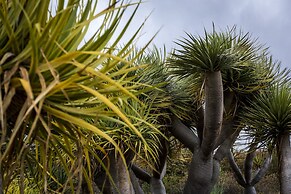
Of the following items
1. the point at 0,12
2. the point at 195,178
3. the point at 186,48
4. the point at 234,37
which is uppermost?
the point at 234,37

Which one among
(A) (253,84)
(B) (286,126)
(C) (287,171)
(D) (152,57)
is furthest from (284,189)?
(D) (152,57)

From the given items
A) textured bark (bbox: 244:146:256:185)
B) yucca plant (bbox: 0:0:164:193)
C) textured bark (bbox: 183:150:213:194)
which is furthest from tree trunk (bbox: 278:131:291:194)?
yucca plant (bbox: 0:0:164:193)

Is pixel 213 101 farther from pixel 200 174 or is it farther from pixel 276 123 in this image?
pixel 200 174

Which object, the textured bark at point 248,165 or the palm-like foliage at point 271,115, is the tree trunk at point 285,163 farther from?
the textured bark at point 248,165

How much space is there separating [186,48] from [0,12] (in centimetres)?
587

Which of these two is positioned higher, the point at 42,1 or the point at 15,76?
the point at 42,1

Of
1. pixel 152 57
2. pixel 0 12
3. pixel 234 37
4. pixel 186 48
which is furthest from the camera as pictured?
pixel 152 57

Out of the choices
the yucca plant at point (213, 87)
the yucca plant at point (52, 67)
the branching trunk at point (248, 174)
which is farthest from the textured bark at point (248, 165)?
the yucca plant at point (52, 67)

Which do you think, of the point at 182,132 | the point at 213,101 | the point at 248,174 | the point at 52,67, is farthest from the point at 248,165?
the point at 52,67

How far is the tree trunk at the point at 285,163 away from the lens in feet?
29.6

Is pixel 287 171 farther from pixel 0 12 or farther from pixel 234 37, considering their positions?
pixel 0 12

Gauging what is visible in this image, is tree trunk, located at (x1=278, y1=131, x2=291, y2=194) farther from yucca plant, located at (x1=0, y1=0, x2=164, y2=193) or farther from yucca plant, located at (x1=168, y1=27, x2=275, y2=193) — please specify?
yucca plant, located at (x1=0, y1=0, x2=164, y2=193)

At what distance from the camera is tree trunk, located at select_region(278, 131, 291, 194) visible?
9.02 metres

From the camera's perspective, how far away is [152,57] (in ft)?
33.0
